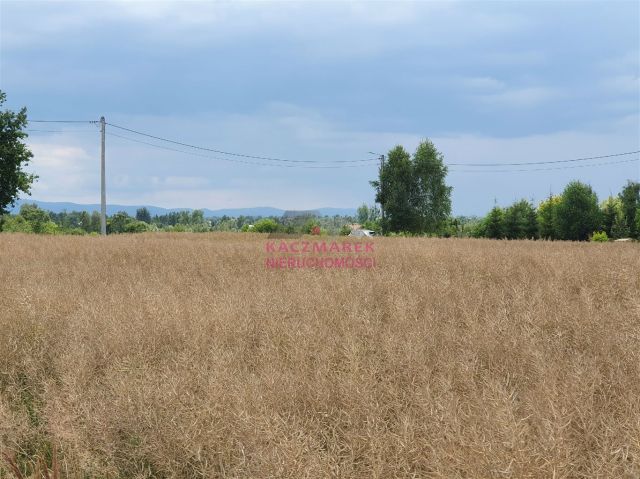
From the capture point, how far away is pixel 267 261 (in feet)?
34.6

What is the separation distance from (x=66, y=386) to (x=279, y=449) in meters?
2.27

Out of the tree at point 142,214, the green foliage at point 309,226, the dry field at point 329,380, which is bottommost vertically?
the dry field at point 329,380

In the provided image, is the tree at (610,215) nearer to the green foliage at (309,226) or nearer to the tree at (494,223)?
the tree at (494,223)

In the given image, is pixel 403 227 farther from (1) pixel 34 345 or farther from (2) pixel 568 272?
(1) pixel 34 345

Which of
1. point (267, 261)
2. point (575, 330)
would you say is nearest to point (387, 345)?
point (575, 330)

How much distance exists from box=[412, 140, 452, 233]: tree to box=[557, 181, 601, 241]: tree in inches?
543

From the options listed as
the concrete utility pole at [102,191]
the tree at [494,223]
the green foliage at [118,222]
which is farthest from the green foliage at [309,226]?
the green foliage at [118,222]

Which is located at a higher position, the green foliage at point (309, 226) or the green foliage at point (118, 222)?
the green foliage at point (118, 222)

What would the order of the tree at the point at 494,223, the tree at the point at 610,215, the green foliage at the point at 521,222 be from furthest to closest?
the tree at the point at 494,223
the green foliage at the point at 521,222
the tree at the point at 610,215

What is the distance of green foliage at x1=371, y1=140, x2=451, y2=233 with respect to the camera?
4881 cm

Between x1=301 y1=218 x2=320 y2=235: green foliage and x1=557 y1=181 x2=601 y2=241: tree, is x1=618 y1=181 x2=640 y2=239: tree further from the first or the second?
x1=301 y1=218 x2=320 y2=235: green foliage

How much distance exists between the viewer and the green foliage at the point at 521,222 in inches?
1725

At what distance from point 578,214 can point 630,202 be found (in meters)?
5.84

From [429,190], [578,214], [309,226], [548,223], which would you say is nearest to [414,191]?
[429,190]
